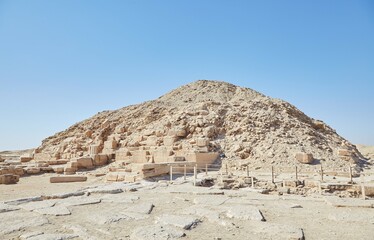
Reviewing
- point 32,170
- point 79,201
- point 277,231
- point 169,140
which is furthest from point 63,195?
point 32,170

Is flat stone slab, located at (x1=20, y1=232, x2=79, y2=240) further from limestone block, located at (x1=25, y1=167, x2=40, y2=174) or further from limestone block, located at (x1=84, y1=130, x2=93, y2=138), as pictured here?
limestone block, located at (x1=84, y1=130, x2=93, y2=138)

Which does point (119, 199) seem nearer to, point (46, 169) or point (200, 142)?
point (200, 142)

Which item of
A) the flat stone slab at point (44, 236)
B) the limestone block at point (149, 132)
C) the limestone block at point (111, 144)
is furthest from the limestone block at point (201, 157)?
the flat stone slab at point (44, 236)

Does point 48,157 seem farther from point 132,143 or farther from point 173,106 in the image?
point 173,106

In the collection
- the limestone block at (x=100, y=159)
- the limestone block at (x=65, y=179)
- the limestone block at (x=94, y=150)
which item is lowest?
the limestone block at (x=65, y=179)

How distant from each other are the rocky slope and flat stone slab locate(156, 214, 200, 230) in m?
12.9

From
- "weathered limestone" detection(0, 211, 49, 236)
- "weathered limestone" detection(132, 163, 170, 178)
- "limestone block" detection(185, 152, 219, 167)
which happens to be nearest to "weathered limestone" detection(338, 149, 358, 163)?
"limestone block" detection(185, 152, 219, 167)

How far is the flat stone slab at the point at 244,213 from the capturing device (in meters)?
4.59

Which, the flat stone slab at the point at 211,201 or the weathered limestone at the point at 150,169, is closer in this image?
the flat stone slab at the point at 211,201

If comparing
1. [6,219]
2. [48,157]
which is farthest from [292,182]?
[48,157]

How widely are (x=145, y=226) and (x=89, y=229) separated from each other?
0.76m

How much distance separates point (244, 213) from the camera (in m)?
4.79

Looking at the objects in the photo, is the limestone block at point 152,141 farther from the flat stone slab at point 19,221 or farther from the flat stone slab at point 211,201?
the flat stone slab at point 19,221

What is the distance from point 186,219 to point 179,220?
12 cm
